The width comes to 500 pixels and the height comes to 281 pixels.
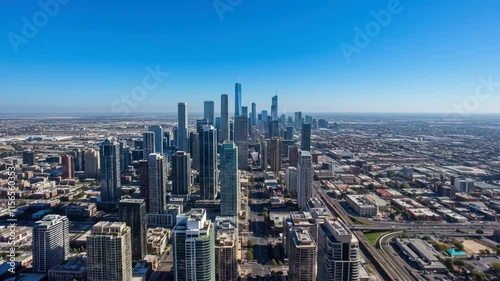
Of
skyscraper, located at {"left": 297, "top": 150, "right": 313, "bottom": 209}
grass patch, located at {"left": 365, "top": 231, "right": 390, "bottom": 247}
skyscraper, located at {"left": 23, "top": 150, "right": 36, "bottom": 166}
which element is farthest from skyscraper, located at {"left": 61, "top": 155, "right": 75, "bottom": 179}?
grass patch, located at {"left": 365, "top": 231, "right": 390, "bottom": 247}

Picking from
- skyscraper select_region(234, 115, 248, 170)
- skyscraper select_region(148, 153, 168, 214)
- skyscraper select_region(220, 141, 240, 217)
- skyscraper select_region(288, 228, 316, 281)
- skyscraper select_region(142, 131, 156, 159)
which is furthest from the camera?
skyscraper select_region(234, 115, 248, 170)

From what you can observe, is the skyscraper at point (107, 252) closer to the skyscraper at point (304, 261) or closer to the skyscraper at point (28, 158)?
the skyscraper at point (304, 261)

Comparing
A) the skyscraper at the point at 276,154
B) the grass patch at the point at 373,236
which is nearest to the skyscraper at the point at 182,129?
the skyscraper at the point at 276,154

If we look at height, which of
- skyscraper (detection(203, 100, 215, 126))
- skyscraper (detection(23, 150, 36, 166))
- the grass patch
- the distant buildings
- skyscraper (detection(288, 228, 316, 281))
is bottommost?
the grass patch

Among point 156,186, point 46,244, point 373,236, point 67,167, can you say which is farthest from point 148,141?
point 373,236

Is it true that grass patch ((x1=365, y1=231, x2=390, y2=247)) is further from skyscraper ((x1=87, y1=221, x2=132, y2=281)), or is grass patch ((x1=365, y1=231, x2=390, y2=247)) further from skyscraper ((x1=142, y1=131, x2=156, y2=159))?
skyscraper ((x1=142, y1=131, x2=156, y2=159))
